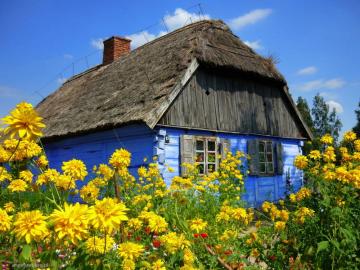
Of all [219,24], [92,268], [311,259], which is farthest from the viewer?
[219,24]

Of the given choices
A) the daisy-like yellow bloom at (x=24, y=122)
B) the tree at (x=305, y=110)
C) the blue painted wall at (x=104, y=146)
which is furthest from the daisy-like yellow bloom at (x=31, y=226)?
the tree at (x=305, y=110)

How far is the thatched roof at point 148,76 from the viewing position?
8.03 metres

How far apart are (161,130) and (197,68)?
204cm

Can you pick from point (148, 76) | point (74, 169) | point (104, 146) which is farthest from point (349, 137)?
point (104, 146)

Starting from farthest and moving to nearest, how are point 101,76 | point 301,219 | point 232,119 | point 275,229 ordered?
1. point 101,76
2. point 232,119
3. point 275,229
4. point 301,219

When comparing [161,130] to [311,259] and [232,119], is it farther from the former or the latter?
[311,259]

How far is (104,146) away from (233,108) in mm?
3403

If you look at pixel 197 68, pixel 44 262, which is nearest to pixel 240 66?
pixel 197 68

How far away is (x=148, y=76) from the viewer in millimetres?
9227

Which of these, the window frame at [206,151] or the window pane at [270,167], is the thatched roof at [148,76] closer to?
the window frame at [206,151]

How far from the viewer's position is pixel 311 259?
2.36 metres

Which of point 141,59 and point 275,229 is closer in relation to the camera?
point 275,229

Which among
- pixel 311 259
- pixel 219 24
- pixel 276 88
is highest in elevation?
pixel 219 24

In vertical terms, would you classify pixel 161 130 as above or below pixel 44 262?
above
